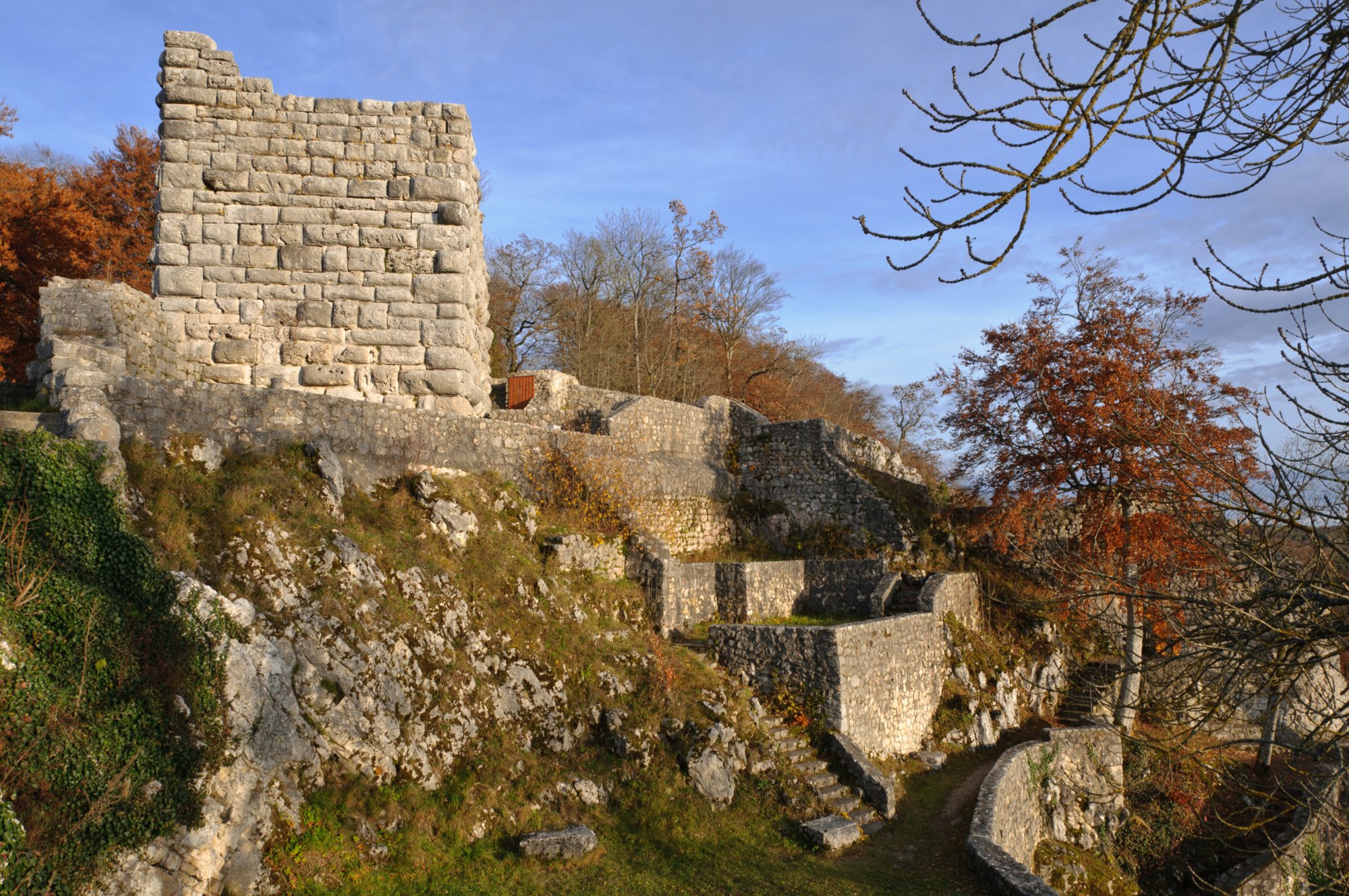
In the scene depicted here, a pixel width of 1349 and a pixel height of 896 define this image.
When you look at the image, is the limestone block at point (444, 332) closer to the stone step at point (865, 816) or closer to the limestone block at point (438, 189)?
the limestone block at point (438, 189)

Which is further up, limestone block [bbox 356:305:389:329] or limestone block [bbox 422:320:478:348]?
limestone block [bbox 356:305:389:329]

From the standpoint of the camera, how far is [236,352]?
10961mm

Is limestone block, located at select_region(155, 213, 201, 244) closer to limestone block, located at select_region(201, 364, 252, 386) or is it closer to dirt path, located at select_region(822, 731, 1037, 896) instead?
limestone block, located at select_region(201, 364, 252, 386)

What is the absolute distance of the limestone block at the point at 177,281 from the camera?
10789 mm

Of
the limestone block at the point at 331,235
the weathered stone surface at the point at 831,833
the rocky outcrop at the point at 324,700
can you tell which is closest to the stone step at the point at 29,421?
the rocky outcrop at the point at 324,700

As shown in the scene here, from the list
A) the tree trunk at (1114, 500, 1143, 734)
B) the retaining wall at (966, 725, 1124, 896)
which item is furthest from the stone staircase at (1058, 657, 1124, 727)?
the retaining wall at (966, 725, 1124, 896)

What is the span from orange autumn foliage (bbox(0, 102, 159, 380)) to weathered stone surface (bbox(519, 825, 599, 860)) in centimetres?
1463

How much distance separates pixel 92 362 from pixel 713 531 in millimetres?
13103

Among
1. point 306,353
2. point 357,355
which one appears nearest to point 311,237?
point 306,353

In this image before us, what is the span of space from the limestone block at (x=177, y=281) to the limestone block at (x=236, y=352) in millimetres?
801

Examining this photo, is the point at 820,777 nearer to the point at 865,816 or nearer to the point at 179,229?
the point at 865,816

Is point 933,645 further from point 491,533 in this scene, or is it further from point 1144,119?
point 1144,119

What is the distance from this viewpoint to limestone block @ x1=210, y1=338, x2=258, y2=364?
35.8 feet

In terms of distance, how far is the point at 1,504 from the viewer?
7.01 m
